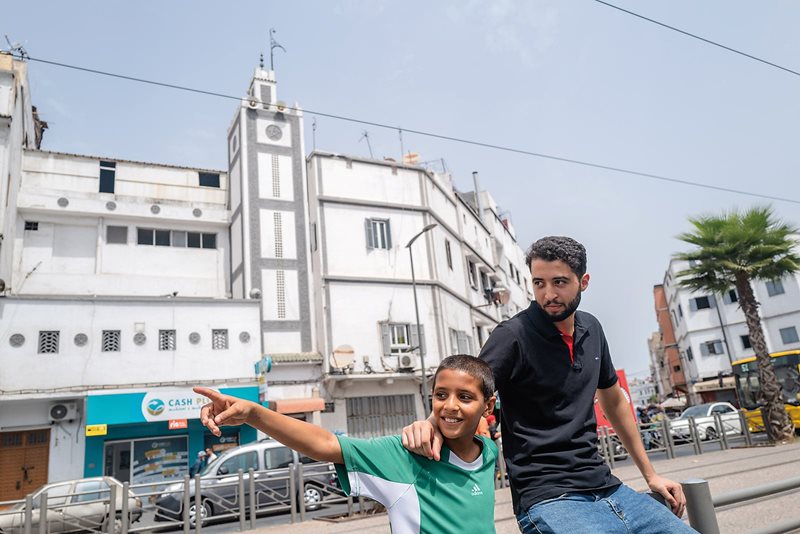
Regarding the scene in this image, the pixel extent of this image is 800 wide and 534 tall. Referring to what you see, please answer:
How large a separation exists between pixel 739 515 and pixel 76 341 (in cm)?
2041

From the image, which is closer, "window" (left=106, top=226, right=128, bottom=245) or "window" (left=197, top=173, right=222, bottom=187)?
"window" (left=106, top=226, right=128, bottom=245)

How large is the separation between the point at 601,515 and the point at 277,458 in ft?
43.6

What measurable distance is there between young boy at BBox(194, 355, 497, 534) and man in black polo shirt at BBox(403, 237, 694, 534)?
89mm

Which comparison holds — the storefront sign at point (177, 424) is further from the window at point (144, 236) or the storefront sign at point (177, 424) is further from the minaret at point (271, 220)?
the window at point (144, 236)

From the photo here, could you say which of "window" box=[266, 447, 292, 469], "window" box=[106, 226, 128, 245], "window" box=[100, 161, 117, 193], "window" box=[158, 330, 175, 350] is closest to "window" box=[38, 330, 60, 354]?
"window" box=[158, 330, 175, 350]

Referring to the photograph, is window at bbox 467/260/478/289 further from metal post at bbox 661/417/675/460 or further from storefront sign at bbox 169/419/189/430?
storefront sign at bbox 169/419/189/430

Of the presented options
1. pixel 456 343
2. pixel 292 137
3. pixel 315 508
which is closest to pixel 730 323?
pixel 456 343

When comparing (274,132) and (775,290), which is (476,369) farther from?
(775,290)

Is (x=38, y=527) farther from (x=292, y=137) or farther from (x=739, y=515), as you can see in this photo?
(x=292, y=137)

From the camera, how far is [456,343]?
92.3 ft

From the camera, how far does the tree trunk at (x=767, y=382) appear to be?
16.1 metres

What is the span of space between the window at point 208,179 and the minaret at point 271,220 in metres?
1.29

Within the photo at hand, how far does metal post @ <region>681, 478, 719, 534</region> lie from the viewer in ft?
8.07

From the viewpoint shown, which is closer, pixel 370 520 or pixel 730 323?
pixel 370 520
